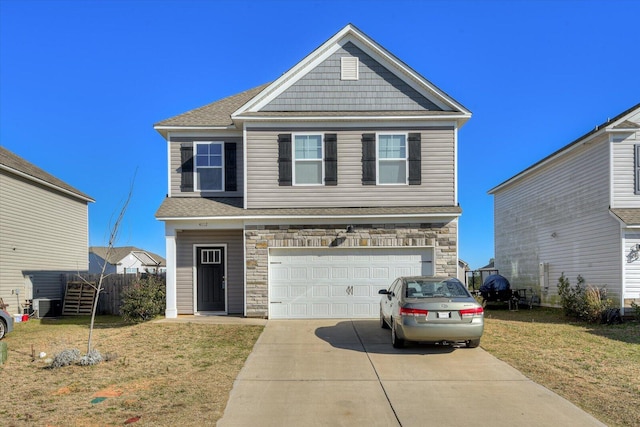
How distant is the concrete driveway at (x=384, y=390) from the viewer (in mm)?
6008

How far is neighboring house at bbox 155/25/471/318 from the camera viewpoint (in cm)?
1412

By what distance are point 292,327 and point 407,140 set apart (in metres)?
A: 6.40

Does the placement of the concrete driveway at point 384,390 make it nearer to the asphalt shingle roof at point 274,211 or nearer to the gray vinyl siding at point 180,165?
the asphalt shingle roof at point 274,211

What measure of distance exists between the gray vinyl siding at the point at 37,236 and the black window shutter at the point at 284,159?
Answer: 10832 mm

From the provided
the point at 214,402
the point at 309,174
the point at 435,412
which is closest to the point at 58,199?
the point at 309,174

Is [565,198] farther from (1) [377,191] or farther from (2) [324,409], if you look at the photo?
(2) [324,409]

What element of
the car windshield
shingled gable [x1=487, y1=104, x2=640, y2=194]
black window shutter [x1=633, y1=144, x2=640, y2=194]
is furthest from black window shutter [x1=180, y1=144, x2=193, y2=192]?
black window shutter [x1=633, y1=144, x2=640, y2=194]

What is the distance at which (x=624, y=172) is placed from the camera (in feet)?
50.7

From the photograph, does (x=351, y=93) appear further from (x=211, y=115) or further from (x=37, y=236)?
(x=37, y=236)

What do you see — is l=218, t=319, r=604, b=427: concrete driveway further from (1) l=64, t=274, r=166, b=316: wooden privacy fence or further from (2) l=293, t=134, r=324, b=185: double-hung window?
(1) l=64, t=274, r=166, b=316: wooden privacy fence

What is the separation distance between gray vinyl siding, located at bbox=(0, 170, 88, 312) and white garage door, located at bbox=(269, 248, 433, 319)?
1060 cm

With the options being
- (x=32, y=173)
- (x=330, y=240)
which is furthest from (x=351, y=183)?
(x=32, y=173)

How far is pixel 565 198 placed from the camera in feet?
61.7

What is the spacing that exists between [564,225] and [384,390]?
14.7 metres
